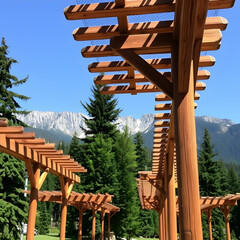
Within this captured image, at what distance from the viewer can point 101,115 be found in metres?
27.3

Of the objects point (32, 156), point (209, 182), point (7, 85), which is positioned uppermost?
point (7, 85)

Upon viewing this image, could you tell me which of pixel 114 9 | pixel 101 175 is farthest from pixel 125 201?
pixel 114 9

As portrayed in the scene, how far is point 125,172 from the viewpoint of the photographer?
24656mm

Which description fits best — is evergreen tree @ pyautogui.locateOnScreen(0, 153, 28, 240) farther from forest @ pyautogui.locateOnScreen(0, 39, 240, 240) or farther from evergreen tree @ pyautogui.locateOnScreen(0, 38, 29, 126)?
evergreen tree @ pyautogui.locateOnScreen(0, 38, 29, 126)

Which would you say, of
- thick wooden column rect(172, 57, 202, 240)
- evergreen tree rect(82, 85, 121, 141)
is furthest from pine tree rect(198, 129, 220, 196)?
thick wooden column rect(172, 57, 202, 240)

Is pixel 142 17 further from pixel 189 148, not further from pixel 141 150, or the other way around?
pixel 141 150

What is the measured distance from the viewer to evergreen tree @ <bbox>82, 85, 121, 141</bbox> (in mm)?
26609

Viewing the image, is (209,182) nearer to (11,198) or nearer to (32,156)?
(11,198)

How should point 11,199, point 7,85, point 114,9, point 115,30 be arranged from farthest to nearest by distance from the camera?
point 7,85, point 11,199, point 115,30, point 114,9

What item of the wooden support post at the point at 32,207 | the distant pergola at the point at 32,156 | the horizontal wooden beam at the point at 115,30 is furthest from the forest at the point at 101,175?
the horizontal wooden beam at the point at 115,30

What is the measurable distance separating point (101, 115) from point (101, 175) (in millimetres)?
6874

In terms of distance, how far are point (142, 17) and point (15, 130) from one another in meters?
3.26

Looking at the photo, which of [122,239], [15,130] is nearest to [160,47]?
[15,130]

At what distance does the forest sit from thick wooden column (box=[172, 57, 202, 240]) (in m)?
12.8
